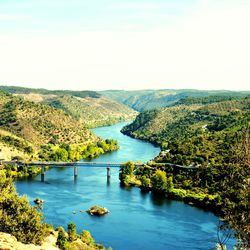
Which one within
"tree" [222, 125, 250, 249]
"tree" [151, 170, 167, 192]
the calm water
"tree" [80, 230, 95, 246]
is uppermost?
"tree" [222, 125, 250, 249]

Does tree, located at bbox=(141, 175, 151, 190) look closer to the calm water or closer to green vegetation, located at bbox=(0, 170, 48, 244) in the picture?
the calm water

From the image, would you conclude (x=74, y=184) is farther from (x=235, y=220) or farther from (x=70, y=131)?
(x=235, y=220)

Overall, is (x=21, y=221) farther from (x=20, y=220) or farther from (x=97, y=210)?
(x=97, y=210)

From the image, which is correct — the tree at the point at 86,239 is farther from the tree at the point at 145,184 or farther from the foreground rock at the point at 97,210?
the tree at the point at 145,184

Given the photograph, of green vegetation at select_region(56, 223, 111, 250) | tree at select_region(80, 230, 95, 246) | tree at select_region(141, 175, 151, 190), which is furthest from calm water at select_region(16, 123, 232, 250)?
green vegetation at select_region(56, 223, 111, 250)

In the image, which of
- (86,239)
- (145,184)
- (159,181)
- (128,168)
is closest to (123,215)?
(86,239)

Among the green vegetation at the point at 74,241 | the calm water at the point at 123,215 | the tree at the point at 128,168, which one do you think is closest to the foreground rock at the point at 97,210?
the calm water at the point at 123,215
